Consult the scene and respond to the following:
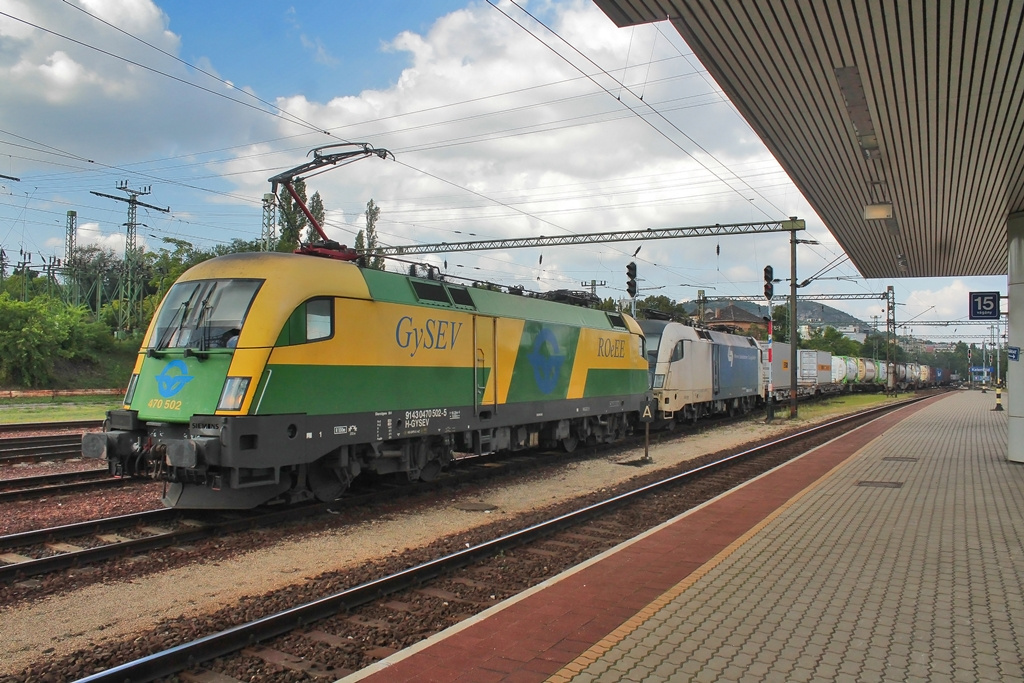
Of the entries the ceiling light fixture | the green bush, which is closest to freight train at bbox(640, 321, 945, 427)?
the ceiling light fixture

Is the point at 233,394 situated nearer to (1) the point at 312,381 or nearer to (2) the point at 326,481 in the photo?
(1) the point at 312,381

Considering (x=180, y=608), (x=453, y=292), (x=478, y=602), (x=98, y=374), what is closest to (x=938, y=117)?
(x=453, y=292)

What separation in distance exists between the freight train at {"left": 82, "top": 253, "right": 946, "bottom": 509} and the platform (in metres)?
4.00

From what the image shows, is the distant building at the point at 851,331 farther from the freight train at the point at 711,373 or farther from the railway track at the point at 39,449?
the railway track at the point at 39,449

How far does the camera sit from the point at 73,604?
612cm

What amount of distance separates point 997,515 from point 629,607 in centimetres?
630

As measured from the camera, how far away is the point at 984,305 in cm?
1562

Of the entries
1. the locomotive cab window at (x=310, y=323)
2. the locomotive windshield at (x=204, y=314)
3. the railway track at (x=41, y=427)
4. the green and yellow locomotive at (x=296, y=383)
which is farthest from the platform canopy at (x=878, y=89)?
the railway track at (x=41, y=427)

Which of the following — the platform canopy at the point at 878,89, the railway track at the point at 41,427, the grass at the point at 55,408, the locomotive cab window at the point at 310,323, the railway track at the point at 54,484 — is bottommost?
the railway track at the point at 54,484

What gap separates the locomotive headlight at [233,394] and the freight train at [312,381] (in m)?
0.01

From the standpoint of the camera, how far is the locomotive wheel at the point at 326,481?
974cm

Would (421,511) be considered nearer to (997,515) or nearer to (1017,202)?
(997,515)

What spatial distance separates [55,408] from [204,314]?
24160 millimetres

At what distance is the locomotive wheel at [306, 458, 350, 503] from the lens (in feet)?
32.0
